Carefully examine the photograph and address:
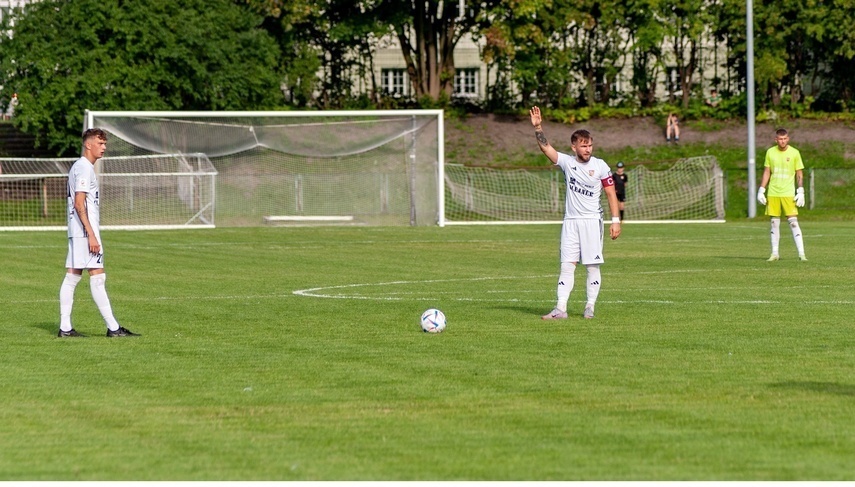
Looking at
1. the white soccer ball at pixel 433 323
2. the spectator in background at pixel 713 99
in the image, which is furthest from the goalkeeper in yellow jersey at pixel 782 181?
the spectator in background at pixel 713 99

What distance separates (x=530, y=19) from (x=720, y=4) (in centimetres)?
876

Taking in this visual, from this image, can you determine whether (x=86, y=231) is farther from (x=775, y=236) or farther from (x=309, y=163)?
(x=309, y=163)

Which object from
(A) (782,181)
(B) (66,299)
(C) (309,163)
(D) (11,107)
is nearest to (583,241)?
(B) (66,299)

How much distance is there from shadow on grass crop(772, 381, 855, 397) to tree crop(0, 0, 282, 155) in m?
40.6

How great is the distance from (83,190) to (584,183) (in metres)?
5.13

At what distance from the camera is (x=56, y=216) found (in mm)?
40938

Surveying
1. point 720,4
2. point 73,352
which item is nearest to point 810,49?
point 720,4

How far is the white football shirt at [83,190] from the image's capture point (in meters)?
12.8

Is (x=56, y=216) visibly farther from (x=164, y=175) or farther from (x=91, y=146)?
(x=91, y=146)

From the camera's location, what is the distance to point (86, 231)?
12.9 meters

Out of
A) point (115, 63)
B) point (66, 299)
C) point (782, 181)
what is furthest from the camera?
point (115, 63)

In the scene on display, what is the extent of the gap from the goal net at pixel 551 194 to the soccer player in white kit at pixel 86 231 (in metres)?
30.3

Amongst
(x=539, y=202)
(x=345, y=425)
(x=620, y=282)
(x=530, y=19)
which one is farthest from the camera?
(x=530, y=19)

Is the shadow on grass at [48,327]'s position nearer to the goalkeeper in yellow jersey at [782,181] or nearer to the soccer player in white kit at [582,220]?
the soccer player in white kit at [582,220]
